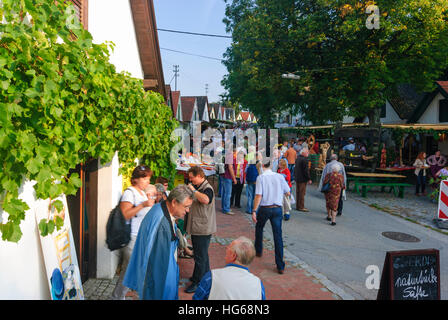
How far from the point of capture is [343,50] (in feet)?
66.6

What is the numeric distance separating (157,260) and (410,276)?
3.05 metres

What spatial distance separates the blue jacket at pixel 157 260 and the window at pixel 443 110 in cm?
2202

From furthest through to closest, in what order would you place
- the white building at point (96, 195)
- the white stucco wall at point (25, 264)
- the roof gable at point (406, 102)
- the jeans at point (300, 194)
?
the roof gable at point (406, 102)
the jeans at point (300, 194)
the white building at point (96, 195)
the white stucco wall at point (25, 264)

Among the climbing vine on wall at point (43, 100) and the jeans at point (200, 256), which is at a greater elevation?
the climbing vine on wall at point (43, 100)

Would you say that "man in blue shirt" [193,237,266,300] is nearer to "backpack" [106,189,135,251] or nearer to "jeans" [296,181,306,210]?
"backpack" [106,189,135,251]

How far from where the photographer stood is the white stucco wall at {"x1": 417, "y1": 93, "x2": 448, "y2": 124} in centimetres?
2084

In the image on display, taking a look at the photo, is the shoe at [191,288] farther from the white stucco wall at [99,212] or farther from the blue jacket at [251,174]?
the blue jacket at [251,174]

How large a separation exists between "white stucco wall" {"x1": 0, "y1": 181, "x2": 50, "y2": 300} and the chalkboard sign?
374 centimetres

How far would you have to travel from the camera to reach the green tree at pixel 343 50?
1802 centimetres

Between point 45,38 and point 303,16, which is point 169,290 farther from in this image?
point 303,16

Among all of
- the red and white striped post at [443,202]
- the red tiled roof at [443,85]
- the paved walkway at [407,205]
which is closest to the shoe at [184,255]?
the paved walkway at [407,205]

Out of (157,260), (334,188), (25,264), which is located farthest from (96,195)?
(334,188)
